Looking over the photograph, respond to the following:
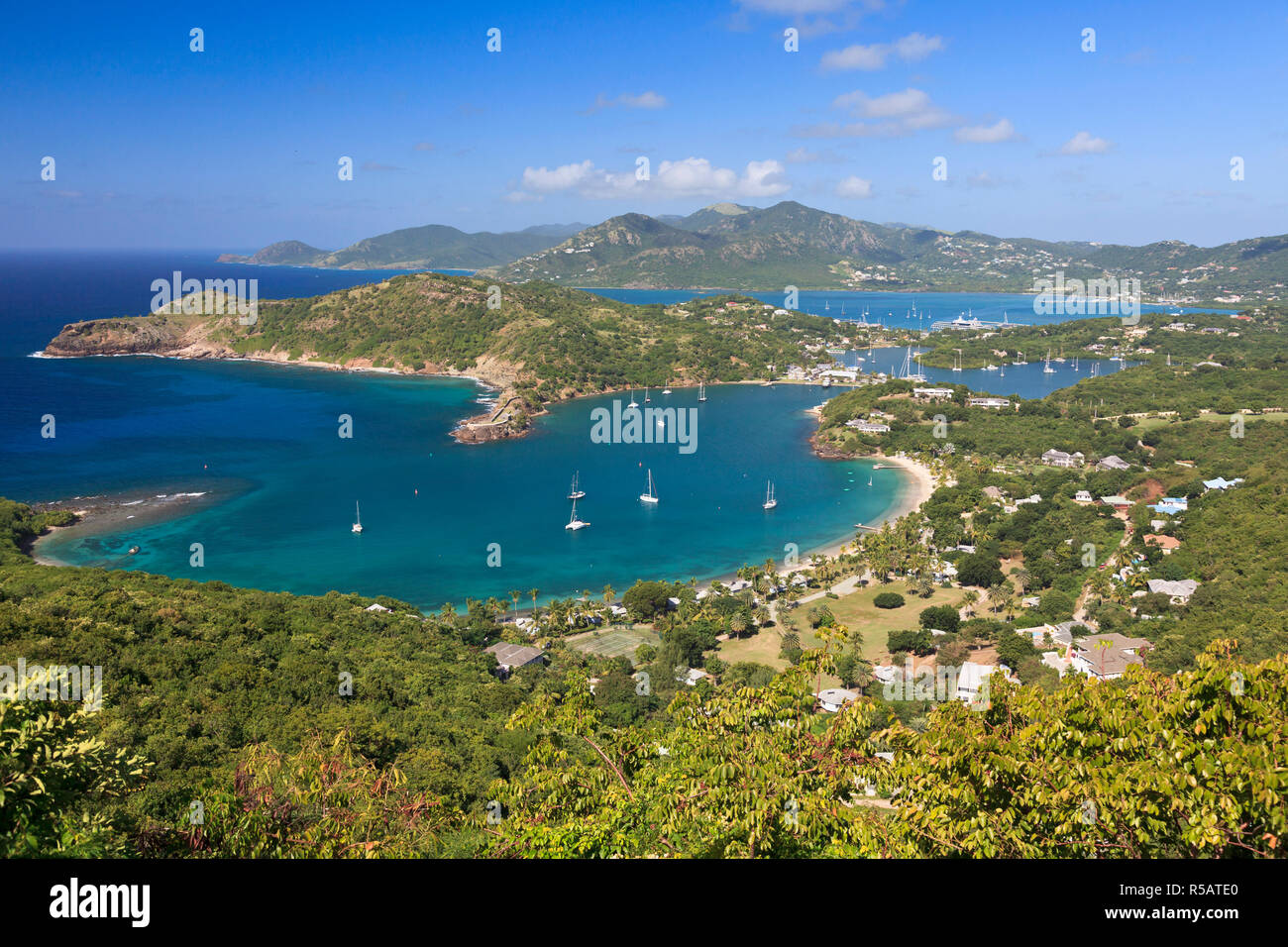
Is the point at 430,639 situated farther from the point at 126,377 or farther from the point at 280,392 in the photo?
the point at 126,377

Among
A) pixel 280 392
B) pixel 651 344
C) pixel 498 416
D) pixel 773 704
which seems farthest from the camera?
pixel 651 344

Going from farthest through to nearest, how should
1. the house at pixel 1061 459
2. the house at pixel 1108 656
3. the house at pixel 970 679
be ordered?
1. the house at pixel 1061 459
2. the house at pixel 970 679
3. the house at pixel 1108 656

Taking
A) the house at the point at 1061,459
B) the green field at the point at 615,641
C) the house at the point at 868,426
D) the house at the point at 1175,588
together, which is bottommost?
the green field at the point at 615,641

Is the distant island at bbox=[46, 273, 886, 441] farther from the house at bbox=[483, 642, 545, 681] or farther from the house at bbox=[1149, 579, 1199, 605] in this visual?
the house at bbox=[1149, 579, 1199, 605]

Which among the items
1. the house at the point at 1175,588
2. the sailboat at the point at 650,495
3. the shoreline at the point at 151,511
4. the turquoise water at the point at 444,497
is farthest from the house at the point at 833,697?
the sailboat at the point at 650,495

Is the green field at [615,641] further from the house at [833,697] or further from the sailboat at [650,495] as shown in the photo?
the sailboat at [650,495]

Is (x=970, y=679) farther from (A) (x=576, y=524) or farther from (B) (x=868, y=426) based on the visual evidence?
(B) (x=868, y=426)

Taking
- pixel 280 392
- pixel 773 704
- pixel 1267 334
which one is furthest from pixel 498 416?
pixel 1267 334

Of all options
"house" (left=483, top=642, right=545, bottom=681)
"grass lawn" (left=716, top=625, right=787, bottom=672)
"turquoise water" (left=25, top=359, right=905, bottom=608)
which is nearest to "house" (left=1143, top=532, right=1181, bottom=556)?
"turquoise water" (left=25, top=359, right=905, bottom=608)
